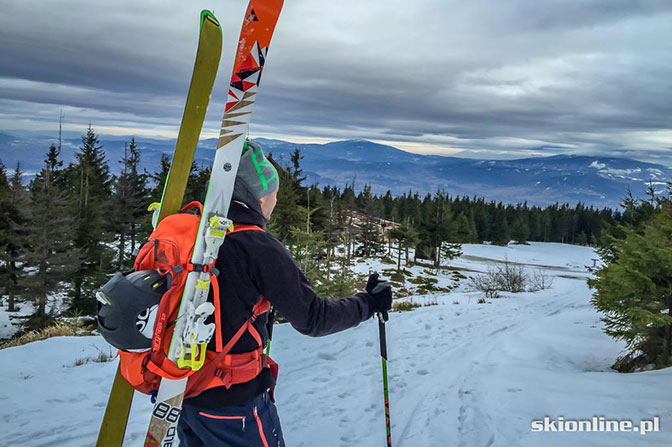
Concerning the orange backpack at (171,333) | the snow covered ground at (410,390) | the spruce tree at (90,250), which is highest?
the orange backpack at (171,333)

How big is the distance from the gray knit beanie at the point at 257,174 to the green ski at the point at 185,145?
0.86 metres

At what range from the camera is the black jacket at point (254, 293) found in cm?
213

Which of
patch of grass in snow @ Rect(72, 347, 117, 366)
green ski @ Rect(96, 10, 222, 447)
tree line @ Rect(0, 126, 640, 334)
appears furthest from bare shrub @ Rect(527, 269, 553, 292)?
green ski @ Rect(96, 10, 222, 447)

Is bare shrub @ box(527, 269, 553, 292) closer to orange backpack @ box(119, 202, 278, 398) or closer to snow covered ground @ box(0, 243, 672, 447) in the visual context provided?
snow covered ground @ box(0, 243, 672, 447)

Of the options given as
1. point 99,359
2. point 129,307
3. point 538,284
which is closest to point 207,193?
point 129,307

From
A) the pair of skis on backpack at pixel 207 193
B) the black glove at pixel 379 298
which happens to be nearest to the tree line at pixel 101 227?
the pair of skis on backpack at pixel 207 193

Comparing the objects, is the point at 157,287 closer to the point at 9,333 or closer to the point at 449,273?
the point at 9,333

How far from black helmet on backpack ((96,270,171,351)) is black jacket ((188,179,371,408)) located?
1.14 feet

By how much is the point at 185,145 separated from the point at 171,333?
1.72 m

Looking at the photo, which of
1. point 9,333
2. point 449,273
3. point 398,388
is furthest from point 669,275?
point 449,273

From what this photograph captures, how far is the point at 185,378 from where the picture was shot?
218cm

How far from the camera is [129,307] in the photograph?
1.91 m

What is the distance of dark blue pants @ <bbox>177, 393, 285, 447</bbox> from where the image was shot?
7.29 ft

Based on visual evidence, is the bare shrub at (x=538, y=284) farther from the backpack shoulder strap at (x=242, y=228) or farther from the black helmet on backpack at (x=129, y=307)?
the black helmet on backpack at (x=129, y=307)
